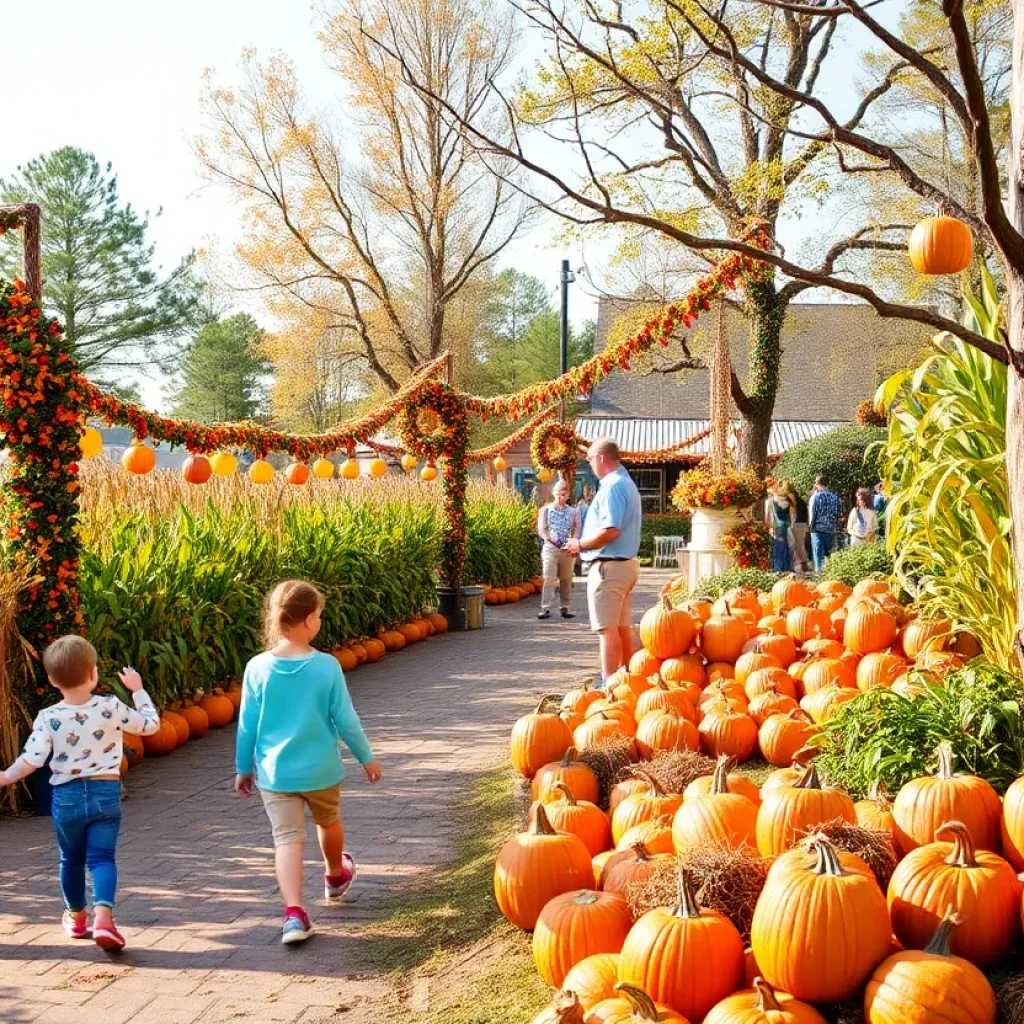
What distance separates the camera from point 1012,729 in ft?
13.3

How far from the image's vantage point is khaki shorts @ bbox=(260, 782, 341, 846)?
442 cm

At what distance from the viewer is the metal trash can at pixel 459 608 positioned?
50.8ft

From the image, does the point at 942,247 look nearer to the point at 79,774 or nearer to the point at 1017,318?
the point at 1017,318

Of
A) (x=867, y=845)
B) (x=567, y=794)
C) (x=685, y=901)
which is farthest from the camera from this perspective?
(x=567, y=794)

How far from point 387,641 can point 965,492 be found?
9395 millimetres

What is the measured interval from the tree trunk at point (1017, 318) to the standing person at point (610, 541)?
428 cm

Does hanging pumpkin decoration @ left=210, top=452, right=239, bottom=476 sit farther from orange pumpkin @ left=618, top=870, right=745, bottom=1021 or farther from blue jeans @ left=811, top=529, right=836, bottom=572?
blue jeans @ left=811, top=529, right=836, bottom=572

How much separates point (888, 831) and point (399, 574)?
10.5 meters

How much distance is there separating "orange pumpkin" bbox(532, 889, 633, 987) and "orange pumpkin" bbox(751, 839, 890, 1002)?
0.52m

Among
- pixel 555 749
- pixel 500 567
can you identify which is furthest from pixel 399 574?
pixel 555 749

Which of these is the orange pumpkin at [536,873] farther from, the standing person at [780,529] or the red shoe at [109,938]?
the standing person at [780,529]

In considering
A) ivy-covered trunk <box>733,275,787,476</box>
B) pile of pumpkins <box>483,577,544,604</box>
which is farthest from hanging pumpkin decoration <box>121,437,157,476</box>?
ivy-covered trunk <box>733,275,787,476</box>

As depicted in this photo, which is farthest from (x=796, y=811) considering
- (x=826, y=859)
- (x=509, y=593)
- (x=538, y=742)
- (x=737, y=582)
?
(x=509, y=593)

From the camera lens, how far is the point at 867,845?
354 cm
